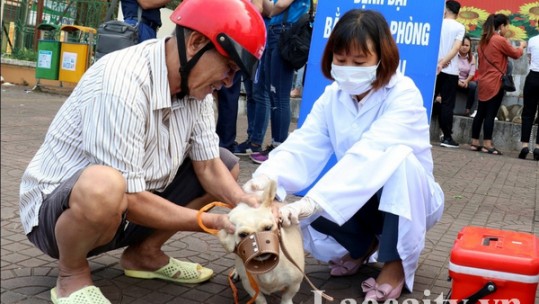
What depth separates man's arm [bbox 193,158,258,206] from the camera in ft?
8.69

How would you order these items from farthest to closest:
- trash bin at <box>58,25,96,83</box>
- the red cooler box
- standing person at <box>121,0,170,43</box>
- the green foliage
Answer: the green foliage → trash bin at <box>58,25,96,83</box> → standing person at <box>121,0,170,43</box> → the red cooler box

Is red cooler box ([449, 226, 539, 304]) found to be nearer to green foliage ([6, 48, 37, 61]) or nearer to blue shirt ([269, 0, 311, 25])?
blue shirt ([269, 0, 311, 25])

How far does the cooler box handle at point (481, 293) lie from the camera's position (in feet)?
7.75

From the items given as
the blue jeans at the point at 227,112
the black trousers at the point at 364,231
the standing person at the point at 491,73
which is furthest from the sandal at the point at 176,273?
the standing person at the point at 491,73

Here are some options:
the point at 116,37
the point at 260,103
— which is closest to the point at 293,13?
the point at 260,103

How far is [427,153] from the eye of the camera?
9.55 feet

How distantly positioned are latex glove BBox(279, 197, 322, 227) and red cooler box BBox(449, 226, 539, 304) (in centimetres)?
54

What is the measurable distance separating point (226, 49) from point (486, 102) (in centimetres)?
719

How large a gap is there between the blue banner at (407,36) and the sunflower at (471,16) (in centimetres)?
702

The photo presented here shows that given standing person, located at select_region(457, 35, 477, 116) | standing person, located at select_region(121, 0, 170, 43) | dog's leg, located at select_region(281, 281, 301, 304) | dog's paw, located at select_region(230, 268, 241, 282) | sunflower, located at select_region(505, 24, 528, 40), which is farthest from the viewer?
sunflower, located at select_region(505, 24, 528, 40)

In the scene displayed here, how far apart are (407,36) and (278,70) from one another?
4.68 ft

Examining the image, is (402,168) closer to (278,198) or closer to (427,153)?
(427,153)

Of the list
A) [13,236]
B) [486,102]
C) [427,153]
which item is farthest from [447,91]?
[13,236]

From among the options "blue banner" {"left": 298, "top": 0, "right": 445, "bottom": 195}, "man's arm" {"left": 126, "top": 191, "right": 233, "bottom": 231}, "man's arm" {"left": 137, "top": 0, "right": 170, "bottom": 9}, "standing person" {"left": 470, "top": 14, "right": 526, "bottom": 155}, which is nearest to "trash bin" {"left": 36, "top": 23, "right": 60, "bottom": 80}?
"man's arm" {"left": 137, "top": 0, "right": 170, "bottom": 9}
